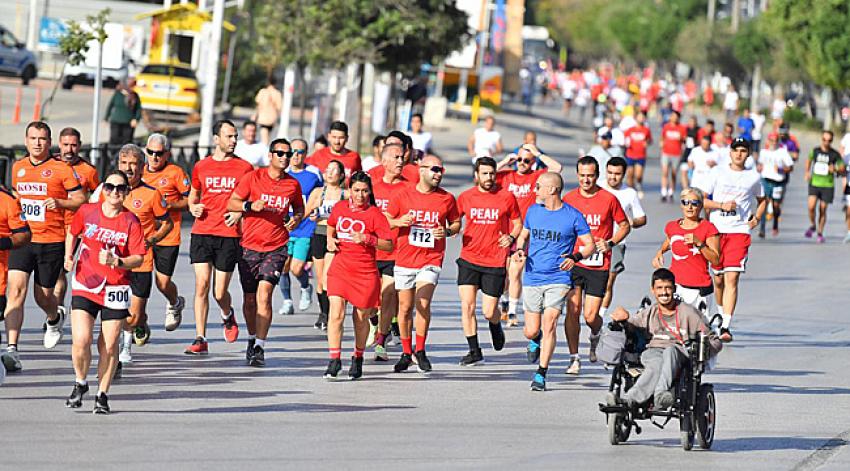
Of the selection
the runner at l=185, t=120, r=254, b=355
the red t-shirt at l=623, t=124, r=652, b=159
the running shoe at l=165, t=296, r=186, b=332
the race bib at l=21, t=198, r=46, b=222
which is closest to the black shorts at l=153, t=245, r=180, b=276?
the runner at l=185, t=120, r=254, b=355

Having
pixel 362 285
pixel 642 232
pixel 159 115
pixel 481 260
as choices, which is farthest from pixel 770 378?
pixel 159 115

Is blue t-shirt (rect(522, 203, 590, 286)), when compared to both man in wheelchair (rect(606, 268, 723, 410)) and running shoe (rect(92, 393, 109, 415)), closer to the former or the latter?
man in wheelchair (rect(606, 268, 723, 410))

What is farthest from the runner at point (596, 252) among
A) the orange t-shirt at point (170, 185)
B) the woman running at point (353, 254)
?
the orange t-shirt at point (170, 185)

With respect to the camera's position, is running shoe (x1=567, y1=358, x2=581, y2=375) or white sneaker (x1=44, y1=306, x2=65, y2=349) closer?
white sneaker (x1=44, y1=306, x2=65, y2=349)

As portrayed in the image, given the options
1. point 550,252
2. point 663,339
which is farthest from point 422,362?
point 663,339

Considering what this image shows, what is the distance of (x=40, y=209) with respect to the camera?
13.4m

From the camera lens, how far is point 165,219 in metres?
13.3

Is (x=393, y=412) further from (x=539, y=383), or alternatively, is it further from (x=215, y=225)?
(x=215, y=225)

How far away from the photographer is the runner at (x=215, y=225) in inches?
561

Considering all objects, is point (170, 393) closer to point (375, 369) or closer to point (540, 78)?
point (375, 369)

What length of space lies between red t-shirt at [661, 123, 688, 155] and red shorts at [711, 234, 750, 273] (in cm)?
1736

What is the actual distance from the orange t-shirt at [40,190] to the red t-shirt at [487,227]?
3195 mm

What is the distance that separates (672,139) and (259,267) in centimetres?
2155

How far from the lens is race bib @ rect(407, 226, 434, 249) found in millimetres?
13898
